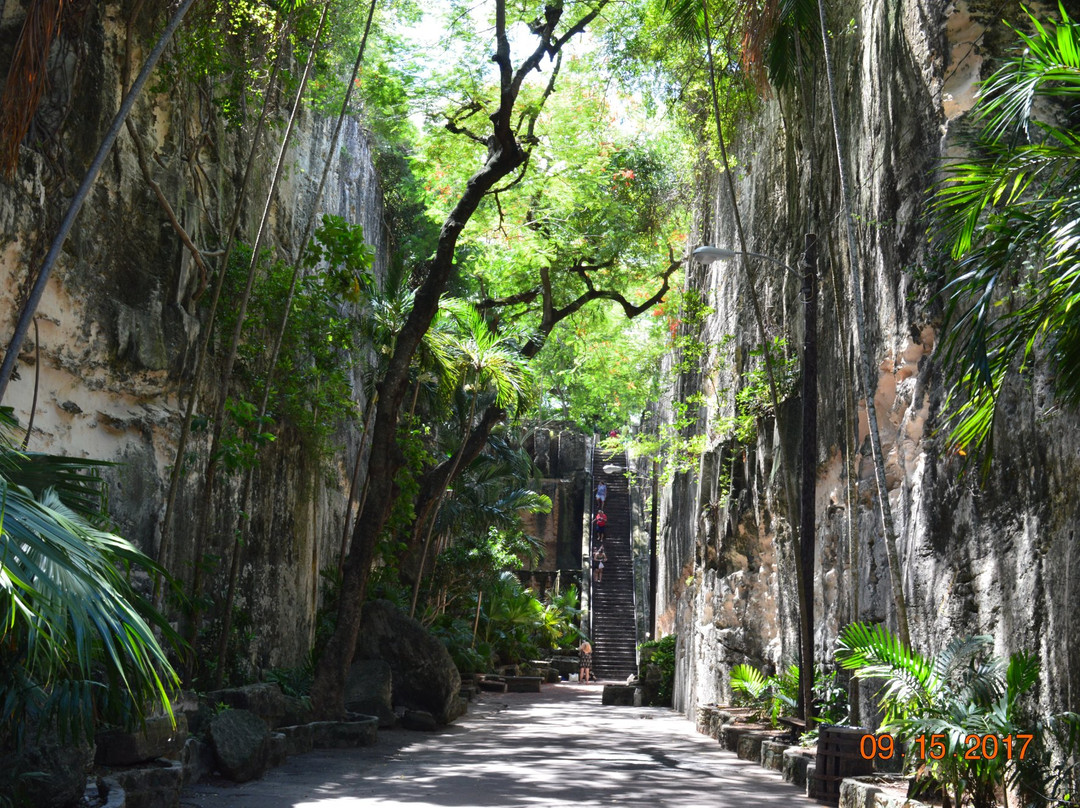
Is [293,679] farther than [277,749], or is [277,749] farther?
[293,679]

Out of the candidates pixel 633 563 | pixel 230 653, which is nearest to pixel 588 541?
pixel 633 563

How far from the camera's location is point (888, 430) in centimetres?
923

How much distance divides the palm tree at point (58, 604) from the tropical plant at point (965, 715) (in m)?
4.15

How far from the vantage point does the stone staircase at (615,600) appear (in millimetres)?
29469

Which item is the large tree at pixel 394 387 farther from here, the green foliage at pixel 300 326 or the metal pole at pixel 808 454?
the metal pole at pixel 808 454

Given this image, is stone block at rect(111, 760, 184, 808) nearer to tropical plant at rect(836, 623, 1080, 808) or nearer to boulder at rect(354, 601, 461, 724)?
tropical plant at rect(836, 623, 1080, 808)

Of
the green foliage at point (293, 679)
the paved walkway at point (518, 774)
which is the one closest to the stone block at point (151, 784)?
the paved walkway at point (518, 774)

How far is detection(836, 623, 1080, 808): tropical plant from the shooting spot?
5613 millimetres

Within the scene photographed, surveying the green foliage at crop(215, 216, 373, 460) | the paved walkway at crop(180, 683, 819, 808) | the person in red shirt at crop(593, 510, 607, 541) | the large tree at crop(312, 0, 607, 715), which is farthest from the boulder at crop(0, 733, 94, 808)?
the person in red shirt at crop(593, 510, 607, 541)

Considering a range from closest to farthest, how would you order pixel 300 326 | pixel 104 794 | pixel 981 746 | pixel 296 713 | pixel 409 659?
pixel 981 746 → pixel 104 794 → pixel 296 713 → pixel 300 326 → pixel 409 659

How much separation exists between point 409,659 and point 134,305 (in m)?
6.74

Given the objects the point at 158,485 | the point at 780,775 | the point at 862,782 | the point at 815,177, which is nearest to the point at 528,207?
the point at 815,177

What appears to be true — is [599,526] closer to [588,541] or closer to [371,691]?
[588,541]

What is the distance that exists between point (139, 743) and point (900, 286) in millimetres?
6864
